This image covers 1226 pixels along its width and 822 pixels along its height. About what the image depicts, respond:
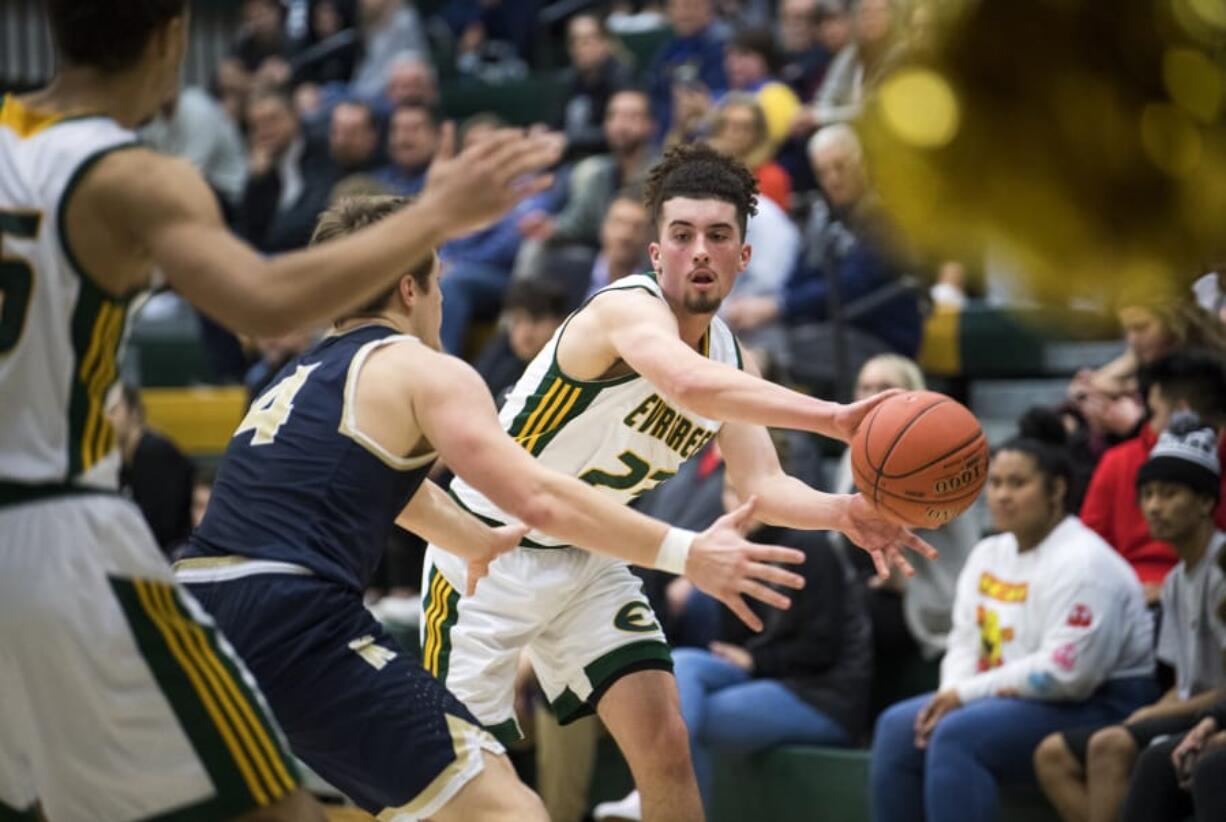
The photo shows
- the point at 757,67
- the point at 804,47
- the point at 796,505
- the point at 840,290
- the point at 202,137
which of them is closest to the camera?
the point at 796,505

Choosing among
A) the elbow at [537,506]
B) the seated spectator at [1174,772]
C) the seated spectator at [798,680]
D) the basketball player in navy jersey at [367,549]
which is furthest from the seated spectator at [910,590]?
the elbow at [537,506]

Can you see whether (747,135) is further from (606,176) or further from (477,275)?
(477,275)

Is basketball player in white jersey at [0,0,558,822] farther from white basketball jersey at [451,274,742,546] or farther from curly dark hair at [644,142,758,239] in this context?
curly dark hair at [644,142,758,239]

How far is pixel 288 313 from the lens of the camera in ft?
10.4

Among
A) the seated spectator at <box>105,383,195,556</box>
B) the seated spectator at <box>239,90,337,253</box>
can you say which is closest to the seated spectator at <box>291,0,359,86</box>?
the seated spectator at <box>239,90,337,253</box>

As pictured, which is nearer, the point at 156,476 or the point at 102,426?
the point at 102,426

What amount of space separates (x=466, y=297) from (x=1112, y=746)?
203 inches

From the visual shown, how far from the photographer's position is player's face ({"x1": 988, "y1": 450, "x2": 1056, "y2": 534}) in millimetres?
6617

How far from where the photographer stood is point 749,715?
7316 mm

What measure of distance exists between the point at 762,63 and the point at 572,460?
5.71m

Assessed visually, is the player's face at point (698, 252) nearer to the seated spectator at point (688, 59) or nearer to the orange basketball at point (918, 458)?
the orange basketball at point (918, 458)

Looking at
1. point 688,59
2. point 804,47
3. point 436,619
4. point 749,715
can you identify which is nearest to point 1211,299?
point 436,619

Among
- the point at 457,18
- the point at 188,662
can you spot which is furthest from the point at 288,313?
the point at 457,18

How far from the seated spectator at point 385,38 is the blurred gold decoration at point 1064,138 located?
39.2 feet
